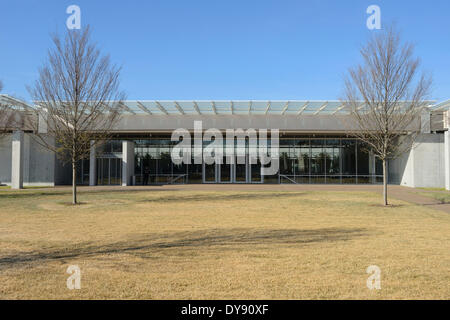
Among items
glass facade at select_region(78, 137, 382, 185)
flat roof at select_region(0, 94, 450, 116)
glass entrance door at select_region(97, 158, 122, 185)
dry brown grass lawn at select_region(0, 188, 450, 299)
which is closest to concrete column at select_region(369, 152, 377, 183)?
glass facade at select_region(78, 137, 382, 185)

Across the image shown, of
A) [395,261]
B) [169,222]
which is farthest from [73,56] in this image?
[395,261]

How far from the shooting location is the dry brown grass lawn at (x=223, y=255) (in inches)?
183

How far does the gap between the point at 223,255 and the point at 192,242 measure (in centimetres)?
131

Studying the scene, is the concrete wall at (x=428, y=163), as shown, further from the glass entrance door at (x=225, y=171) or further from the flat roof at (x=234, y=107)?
the glass entrance door at (x=225, y=171)

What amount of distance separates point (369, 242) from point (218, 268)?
12.9 ft

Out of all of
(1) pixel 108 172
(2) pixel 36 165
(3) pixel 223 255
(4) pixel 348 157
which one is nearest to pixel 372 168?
(4) pixel 348 157

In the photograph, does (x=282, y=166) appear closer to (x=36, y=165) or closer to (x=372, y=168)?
(x=372, y=168)

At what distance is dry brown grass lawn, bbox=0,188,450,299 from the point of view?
464 centimetres

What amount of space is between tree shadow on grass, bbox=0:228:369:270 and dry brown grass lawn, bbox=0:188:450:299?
2cm

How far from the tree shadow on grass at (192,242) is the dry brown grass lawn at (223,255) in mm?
21

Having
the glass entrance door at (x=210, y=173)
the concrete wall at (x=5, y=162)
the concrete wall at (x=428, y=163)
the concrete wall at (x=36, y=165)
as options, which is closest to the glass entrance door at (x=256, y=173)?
the glass entrance door at (x=210, y=173)

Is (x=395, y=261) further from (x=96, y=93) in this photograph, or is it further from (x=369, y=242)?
(x=96, y=93)

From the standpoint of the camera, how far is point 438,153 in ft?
93.0

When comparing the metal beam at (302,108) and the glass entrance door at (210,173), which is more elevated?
the metal beam at (302,108)
